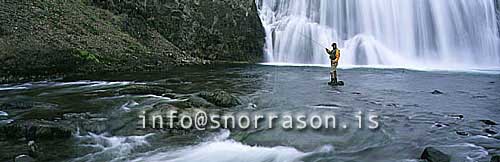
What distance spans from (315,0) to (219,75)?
42.5 feet

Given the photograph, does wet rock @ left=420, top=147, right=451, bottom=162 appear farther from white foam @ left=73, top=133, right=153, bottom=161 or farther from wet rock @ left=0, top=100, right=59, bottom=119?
wet rock @ left=0, top=100, right=59, bottom=119

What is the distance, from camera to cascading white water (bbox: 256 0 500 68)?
27891 mm

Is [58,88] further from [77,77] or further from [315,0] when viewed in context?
[315,0]

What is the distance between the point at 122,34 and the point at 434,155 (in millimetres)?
17137

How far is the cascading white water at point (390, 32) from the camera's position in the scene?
27.9 metres

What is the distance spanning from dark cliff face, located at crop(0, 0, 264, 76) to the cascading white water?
1.95m

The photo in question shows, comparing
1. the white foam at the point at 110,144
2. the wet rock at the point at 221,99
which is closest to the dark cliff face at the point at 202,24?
the wet rock at the point at 221,99

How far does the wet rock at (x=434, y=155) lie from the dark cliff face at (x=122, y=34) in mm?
12997

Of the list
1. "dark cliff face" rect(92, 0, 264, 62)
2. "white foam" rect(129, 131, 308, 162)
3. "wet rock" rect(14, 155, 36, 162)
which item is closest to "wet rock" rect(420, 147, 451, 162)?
"white foam" rect(129, 131, 308, 162)

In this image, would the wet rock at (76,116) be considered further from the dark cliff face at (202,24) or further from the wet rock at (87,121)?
the dark cliff face at (202,24)

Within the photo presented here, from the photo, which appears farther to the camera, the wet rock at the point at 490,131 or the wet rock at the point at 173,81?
the wet rock at the point at 173,81

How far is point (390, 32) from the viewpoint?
2842 cm

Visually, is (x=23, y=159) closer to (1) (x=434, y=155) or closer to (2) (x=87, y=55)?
(1) (x=434, y=155)

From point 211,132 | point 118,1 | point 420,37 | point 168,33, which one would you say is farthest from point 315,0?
point 211,132
